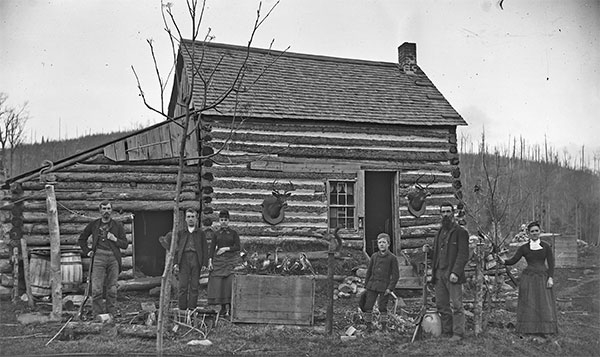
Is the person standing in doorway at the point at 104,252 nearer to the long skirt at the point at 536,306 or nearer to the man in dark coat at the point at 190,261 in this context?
the man in dark coat at the point at 190,261

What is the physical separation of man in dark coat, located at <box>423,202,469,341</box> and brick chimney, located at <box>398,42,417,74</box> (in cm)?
972

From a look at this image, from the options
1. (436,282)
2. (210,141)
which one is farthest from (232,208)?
(436,282)

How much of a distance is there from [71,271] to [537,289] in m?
8.09

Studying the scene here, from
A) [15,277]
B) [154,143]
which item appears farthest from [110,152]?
[15,277]

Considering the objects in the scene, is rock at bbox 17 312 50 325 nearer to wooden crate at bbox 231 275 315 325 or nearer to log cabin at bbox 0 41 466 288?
log cabin at bbox 0 41 466 288

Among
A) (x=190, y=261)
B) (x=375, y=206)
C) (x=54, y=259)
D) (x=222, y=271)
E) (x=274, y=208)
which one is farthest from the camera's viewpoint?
(x=375, y=206)

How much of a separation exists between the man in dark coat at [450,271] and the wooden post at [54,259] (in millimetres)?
6167

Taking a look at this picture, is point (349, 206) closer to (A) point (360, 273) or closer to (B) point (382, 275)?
(A) point (360, 273)

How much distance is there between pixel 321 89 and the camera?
1474 centimetres

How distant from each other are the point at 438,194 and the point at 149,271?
24.3 ft

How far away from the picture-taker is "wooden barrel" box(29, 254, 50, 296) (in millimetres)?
10242

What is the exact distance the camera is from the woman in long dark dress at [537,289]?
26.7 ft

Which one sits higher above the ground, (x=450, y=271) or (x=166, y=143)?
(x=166, y=143)

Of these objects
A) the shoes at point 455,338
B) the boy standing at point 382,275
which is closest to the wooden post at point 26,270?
the boy standing at point 382,275
